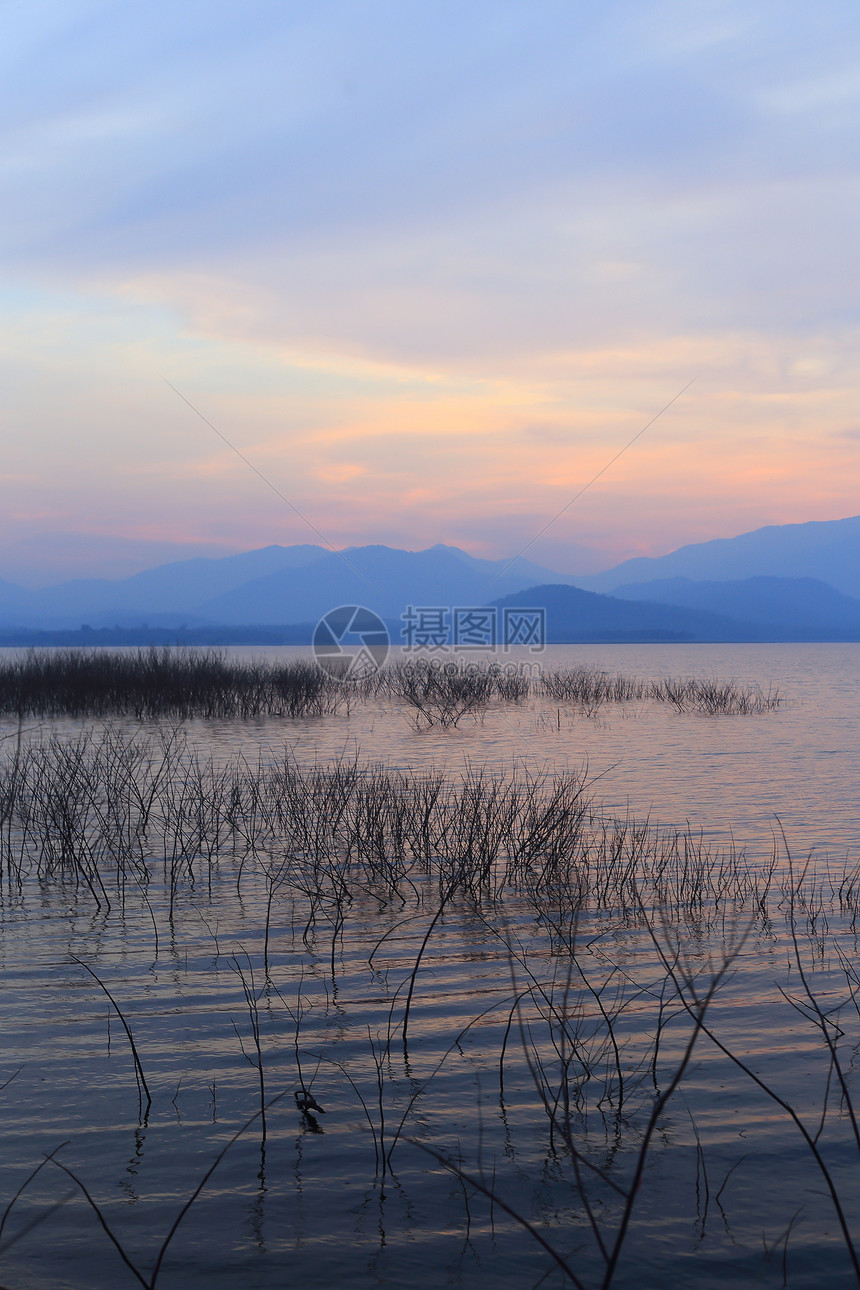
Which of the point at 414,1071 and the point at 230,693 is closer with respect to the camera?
the point at 414,1071

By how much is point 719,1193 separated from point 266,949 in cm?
322

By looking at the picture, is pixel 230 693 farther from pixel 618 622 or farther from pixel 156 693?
pixel 618 622

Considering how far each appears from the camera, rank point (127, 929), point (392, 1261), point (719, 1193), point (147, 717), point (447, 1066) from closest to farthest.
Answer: point (392, 1261)
point (719, 1193)
point (447, 1066)
point (127, 929)
point (147, 717)

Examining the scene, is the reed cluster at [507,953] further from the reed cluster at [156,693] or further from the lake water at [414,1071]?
the reed cluster at [156,693]

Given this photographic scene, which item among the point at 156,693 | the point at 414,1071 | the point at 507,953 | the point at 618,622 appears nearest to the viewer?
the point at 414,1071

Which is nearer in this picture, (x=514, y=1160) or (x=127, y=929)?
(x=514, y=1160)

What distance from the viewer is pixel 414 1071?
4.24m

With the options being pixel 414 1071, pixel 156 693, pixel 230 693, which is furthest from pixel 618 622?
pixel 414 1071

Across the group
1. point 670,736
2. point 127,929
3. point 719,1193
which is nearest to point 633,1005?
point 719,1193

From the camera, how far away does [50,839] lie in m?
8.33

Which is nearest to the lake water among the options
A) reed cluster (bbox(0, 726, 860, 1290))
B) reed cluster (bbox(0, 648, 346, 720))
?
reed cluster (bbox(0, 726, 860, 1290))

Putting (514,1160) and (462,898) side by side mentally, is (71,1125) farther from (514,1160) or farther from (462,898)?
(462,898)

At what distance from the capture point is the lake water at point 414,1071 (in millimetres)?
3045

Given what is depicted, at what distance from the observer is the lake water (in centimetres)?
304
